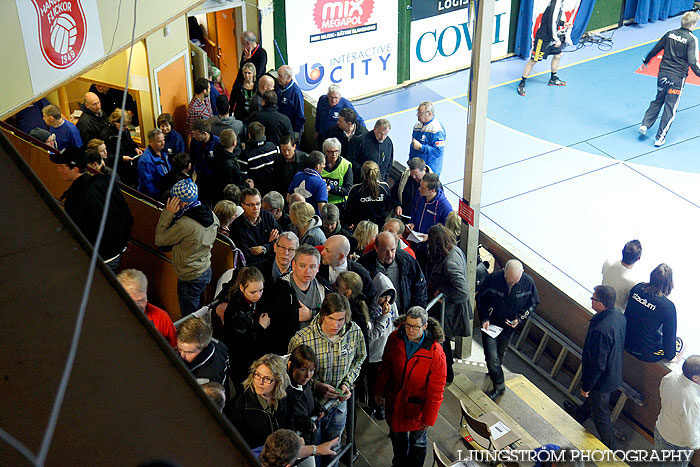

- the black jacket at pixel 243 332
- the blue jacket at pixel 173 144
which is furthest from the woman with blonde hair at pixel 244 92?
the black jacket at pixel 243 332

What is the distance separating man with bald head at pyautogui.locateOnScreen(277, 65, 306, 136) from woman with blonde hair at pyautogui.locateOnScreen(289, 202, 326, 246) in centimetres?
345

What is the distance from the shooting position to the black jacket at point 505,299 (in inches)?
288

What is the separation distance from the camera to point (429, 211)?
7.99 metres

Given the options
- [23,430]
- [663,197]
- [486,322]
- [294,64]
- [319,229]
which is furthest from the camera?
[294,64]

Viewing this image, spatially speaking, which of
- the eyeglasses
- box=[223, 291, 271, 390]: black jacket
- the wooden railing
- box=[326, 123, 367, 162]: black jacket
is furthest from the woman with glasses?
box=[326, 123, 367, 162]: black jacket

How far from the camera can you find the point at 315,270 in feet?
18.5

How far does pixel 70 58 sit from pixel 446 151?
25.6 ft

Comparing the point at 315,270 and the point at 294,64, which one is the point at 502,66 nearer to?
the point at 294,64

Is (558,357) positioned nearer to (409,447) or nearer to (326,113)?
(409,447)

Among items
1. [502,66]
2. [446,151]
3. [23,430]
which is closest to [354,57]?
[446,151]

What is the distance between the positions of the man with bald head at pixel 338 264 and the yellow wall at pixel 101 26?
8.86 feet

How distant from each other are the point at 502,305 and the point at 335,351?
101 inches

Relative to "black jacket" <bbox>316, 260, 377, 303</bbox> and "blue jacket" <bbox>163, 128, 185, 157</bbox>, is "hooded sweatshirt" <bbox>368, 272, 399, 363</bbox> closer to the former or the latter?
"black jacket" <bbox>316, 260, 377, 303</bbox>

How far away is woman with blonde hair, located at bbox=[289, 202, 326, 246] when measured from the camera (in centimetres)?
668
